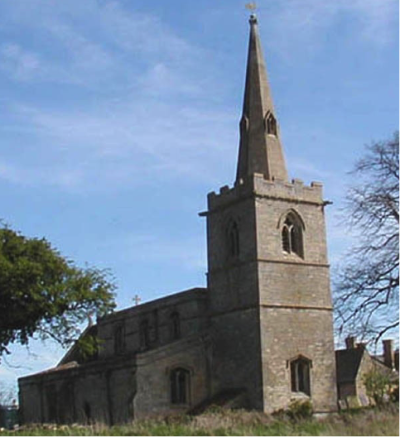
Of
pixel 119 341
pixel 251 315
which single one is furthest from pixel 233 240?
pixel 119 341

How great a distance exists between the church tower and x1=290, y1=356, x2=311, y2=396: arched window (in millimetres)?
50

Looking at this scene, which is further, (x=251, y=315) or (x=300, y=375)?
(x=300, y=375)

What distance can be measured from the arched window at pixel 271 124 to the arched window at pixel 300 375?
476 inches

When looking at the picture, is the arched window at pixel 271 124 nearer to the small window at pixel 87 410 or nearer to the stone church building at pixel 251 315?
the stone church building at pixel 251 315

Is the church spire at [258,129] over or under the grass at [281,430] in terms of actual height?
over

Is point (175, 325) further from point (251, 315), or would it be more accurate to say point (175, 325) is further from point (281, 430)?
point (281, 430)

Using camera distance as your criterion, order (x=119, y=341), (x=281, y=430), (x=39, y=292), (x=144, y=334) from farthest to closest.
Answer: (x=119, y=341) < (x=144, y=334) < (x=39, y=292) < (x=281, y=430)

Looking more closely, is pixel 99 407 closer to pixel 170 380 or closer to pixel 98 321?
pixel 170 380

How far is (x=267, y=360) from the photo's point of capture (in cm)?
4425

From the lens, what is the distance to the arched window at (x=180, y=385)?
45.4 m

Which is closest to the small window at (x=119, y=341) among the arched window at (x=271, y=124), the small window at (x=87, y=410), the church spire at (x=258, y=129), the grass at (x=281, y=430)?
the small window at (x=87, y=410)

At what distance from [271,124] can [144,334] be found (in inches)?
576

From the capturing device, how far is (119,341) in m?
56.9

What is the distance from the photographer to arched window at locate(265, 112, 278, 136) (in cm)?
4903
